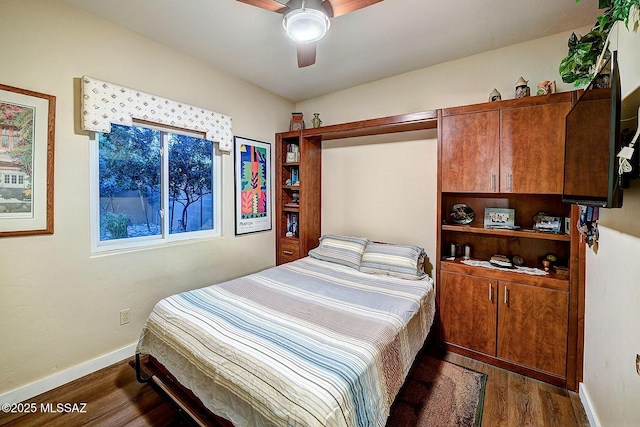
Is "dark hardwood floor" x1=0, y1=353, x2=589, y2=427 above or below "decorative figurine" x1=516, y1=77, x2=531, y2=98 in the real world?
below

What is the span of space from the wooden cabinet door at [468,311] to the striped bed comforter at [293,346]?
0.27 meters

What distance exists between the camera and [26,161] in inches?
70.7

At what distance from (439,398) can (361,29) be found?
2851 mm

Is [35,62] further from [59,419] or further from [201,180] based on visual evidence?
[59,419]

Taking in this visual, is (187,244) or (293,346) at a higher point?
(187,244)

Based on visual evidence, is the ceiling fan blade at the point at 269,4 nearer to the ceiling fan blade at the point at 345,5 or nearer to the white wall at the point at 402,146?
the ceiling fan blade at the point at 345,5

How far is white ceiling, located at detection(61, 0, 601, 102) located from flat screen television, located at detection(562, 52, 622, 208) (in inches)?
38.2

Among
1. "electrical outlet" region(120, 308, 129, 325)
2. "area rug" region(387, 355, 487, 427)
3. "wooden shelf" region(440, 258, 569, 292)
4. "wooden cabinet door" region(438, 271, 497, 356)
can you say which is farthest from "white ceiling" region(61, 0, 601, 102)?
"area rug" region(387, 355, 487, 427)

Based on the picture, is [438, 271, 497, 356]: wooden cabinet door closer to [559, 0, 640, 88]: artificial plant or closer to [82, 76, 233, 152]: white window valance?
[559, 0, 640, 88]: artificial plant

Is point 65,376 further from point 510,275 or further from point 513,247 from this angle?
point 513,247

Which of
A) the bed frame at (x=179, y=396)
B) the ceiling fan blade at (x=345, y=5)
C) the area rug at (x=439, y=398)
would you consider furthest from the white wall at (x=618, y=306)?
the bed frame at (x=179, y=396)

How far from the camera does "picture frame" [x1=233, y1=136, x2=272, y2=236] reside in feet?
10.3

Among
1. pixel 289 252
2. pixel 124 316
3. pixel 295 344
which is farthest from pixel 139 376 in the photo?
pixel 289 252

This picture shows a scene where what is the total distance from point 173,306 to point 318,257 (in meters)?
1.62
